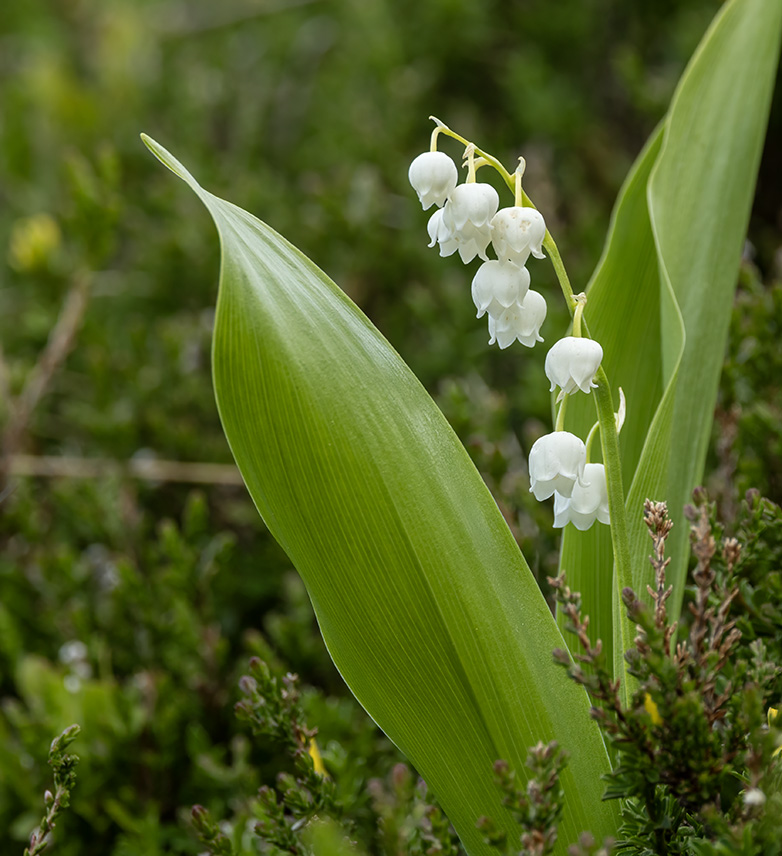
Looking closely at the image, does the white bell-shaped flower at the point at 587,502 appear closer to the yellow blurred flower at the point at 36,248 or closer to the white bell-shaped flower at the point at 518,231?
the white bell-shaped flower at the point at 518,231

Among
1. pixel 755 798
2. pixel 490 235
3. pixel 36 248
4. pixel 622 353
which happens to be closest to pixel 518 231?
pixel 490 235

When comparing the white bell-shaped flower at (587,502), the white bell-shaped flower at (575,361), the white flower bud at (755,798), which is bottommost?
the white flower bud at (755,798)

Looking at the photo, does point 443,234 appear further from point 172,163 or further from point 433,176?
point 172,163

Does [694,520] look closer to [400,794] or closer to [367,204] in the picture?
[400,794]

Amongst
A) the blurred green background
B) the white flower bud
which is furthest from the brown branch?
the white flower bud

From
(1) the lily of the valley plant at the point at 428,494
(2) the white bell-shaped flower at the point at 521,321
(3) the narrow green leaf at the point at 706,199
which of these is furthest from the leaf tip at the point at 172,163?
(3) the narrow green leaf at the point at 706,199
